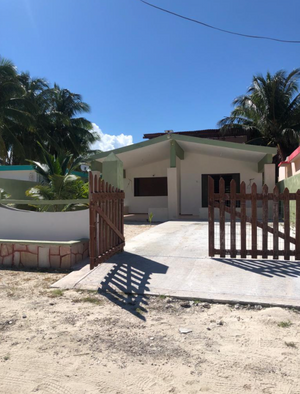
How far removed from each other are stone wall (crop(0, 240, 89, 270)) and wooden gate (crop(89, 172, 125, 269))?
590mm

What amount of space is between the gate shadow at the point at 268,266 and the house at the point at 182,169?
8.61 metres

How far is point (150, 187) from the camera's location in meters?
18.3

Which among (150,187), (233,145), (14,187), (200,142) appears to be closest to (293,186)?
(233,145)

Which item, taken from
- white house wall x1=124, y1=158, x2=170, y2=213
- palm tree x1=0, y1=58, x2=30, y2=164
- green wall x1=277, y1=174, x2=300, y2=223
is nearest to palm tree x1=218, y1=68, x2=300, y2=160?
white house wall x1=124, y1=158, x2=170, y2=213

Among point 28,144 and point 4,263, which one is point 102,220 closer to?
point 4,263

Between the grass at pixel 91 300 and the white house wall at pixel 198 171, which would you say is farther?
the white house wall at pixel 198 171

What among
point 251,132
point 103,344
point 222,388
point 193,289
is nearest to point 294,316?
point 193,289

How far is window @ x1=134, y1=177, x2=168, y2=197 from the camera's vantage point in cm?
1809

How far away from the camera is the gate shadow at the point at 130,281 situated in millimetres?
3949

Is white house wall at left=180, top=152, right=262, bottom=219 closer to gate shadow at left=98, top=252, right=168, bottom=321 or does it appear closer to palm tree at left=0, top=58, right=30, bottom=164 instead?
gate shadow at left=98, top=252, right=168, bottom=321

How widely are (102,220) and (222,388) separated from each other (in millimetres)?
3602

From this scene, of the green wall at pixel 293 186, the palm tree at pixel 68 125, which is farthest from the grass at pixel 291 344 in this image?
the palm tree at pixel 68 125

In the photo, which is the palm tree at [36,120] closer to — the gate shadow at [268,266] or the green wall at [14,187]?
the green wall at [14,187]

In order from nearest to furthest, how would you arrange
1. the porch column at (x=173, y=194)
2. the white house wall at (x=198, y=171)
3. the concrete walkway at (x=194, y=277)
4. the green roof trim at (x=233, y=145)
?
the concrete walkway at (x=194, y=277) < the green roof trim at (x=233, y=145) < the porch column at (x=173, y=194) < the white house wall at (x=198, y=171)
